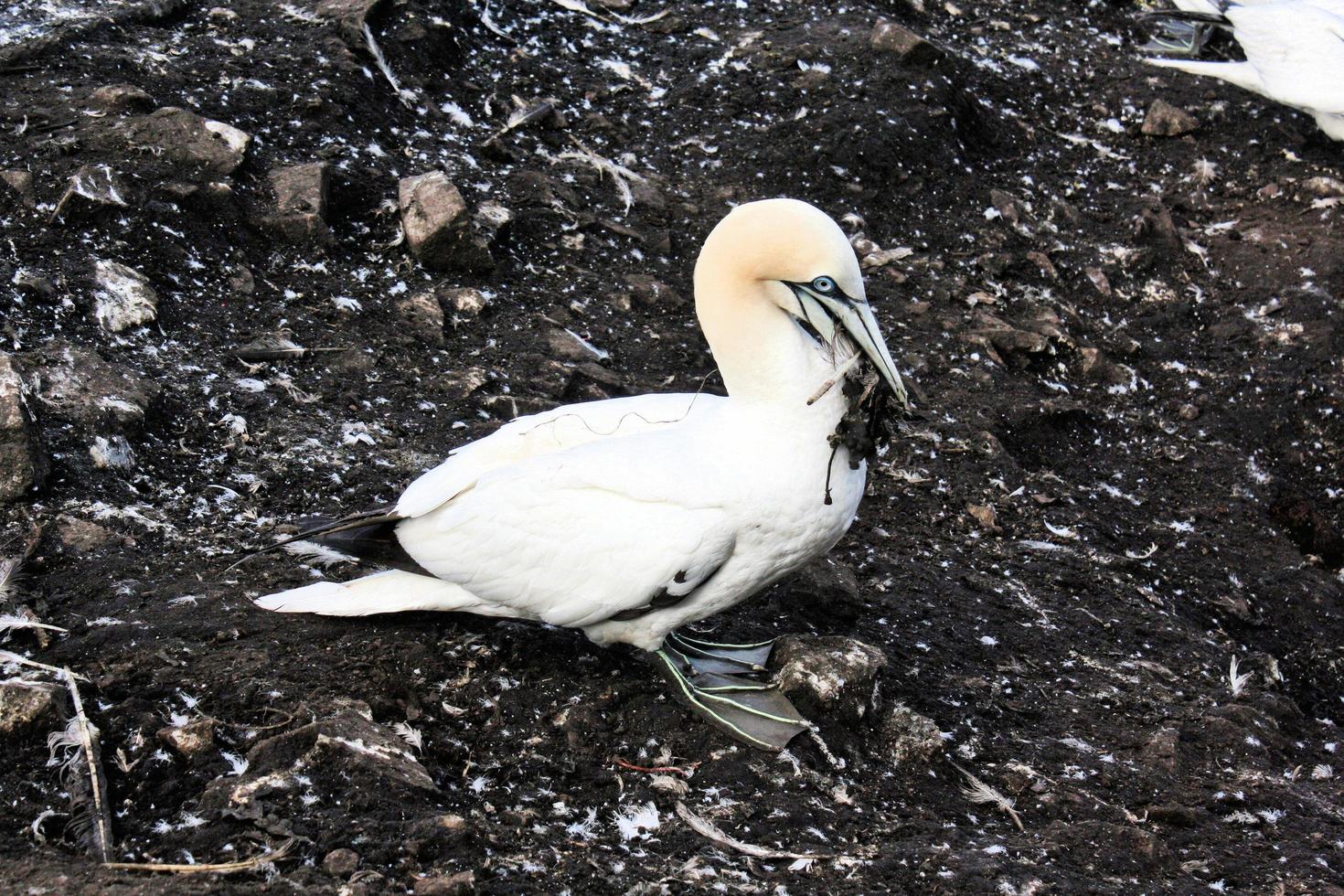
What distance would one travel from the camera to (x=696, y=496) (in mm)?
3248

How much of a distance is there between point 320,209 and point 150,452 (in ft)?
4.94

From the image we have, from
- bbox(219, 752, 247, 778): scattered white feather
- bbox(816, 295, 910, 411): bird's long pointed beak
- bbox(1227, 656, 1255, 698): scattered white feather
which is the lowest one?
bbox(1227, 656, 1255, 698): scattered white feather

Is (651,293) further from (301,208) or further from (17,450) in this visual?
(17,450)

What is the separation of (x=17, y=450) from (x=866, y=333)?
2492 mm

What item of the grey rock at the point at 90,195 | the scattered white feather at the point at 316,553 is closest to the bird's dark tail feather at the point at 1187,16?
the grey rock at the point at 90,195

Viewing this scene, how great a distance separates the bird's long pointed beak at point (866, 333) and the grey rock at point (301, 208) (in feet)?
8.75

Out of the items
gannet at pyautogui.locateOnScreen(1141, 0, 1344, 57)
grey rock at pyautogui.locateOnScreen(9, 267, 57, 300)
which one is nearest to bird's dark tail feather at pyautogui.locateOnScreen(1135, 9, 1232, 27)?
gannet at pyautogui.locateOnScreen(1141, 0, 1344, 57)

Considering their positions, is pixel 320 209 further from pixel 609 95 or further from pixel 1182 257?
pixel 1182 257

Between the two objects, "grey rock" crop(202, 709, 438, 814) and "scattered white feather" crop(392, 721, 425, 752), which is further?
"scattered white feather" crop(392, 721, 425, 752)

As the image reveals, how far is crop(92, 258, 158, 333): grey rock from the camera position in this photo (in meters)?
4.44

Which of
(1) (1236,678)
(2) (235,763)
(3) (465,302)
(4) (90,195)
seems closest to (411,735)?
(2) (235,763)

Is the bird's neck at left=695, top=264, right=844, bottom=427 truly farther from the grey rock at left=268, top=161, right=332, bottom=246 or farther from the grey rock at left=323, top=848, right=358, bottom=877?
the grey rock at left=268, top=161, right=332, bottom=246

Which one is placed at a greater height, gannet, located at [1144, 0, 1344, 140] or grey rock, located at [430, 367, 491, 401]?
gannet, located at [1144, 0, 1344, 140]

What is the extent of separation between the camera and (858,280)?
3303mm
